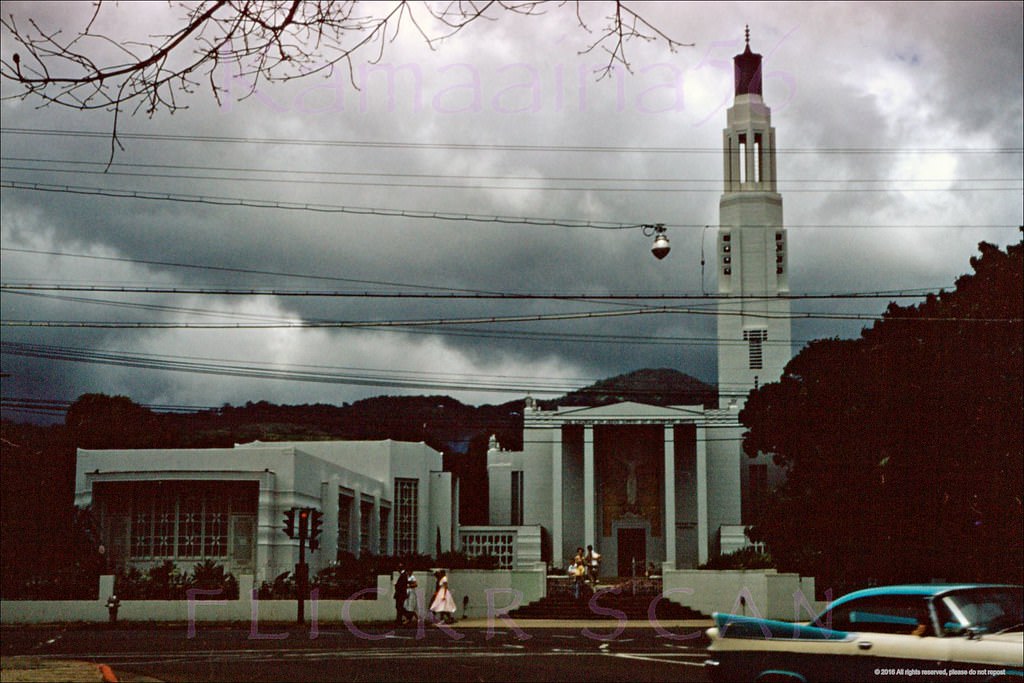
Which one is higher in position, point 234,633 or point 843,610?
point 843,610

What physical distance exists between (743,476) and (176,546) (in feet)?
87.7

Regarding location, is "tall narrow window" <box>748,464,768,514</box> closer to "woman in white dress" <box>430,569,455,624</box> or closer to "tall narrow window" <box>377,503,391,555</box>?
"tall narrow window" <box>377,503,391,555</box>

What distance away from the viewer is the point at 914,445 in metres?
31.9

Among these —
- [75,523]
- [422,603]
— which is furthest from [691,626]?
[75,523]

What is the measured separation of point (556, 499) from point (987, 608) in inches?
1572

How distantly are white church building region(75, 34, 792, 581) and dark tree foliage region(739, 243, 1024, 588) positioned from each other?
5491 millimetres

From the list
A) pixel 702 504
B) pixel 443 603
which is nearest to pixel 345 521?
pixel 443 603

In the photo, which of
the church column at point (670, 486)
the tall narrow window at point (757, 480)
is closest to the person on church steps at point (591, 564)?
the church column at point (670, 486)

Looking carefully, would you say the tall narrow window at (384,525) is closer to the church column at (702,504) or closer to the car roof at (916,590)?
the church column at (702,504)

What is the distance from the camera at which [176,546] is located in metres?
37.4

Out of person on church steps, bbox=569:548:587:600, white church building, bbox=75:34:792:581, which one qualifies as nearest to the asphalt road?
person on church steps, bbox=569:548:587:600

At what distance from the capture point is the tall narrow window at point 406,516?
4875 cm

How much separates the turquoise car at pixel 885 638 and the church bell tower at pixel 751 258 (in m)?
45.0

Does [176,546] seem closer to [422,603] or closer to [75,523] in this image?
[75,523]
